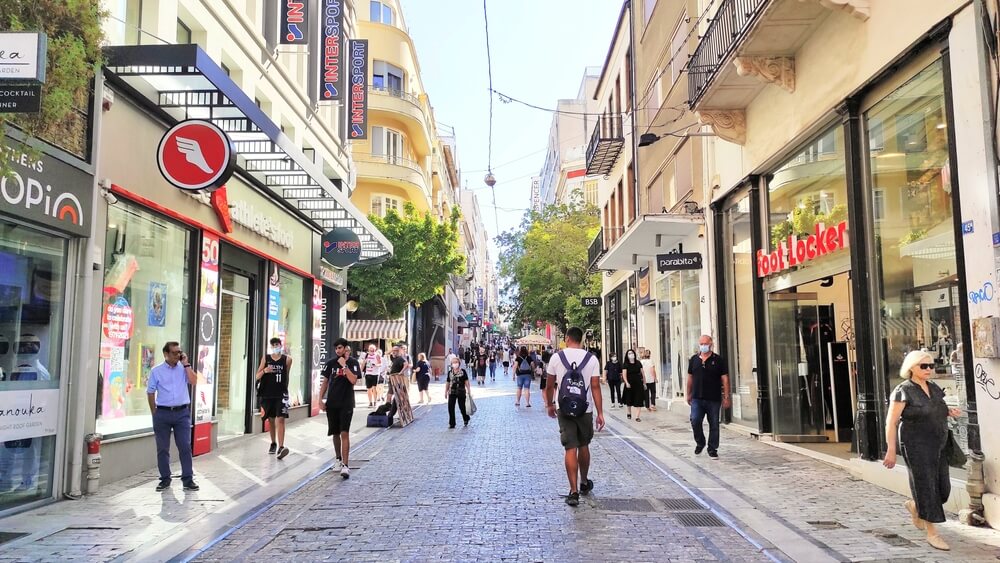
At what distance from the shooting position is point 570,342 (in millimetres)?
8398

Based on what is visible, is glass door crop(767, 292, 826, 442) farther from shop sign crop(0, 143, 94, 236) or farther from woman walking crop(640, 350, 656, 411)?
shop sign crop(0, 143, 94, 236)

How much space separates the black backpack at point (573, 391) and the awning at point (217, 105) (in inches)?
226

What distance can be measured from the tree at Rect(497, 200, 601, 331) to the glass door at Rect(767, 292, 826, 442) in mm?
26247

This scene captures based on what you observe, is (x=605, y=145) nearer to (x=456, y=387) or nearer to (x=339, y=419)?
(x=456, y=387)

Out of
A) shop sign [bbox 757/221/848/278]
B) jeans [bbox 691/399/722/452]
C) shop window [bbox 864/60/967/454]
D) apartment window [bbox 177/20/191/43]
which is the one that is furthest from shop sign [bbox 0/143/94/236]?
shop sign [bbox 757/221/848/278]

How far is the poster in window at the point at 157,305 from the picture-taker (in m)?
10.8

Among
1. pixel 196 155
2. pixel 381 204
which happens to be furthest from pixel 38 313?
pixel 381 204

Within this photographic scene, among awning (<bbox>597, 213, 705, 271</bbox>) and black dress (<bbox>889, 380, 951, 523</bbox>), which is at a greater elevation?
awning (<bbox>597, 213, 705, 271</bbox>)

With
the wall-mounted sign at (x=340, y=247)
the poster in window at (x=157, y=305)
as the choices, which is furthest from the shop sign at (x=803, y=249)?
the wall-mounted sign at (x=340, y=247)

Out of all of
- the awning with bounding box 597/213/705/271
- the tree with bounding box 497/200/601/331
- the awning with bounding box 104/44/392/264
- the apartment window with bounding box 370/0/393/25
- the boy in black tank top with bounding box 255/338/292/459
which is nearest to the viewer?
the awning with bounding box 104/44/392/264

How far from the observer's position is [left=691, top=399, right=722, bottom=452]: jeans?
36.1 ft

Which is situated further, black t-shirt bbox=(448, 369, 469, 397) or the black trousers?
black t-shirt bbox=(448, 369, 469, 397)

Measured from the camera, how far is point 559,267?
135 feet

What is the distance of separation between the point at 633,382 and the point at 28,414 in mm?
12430
